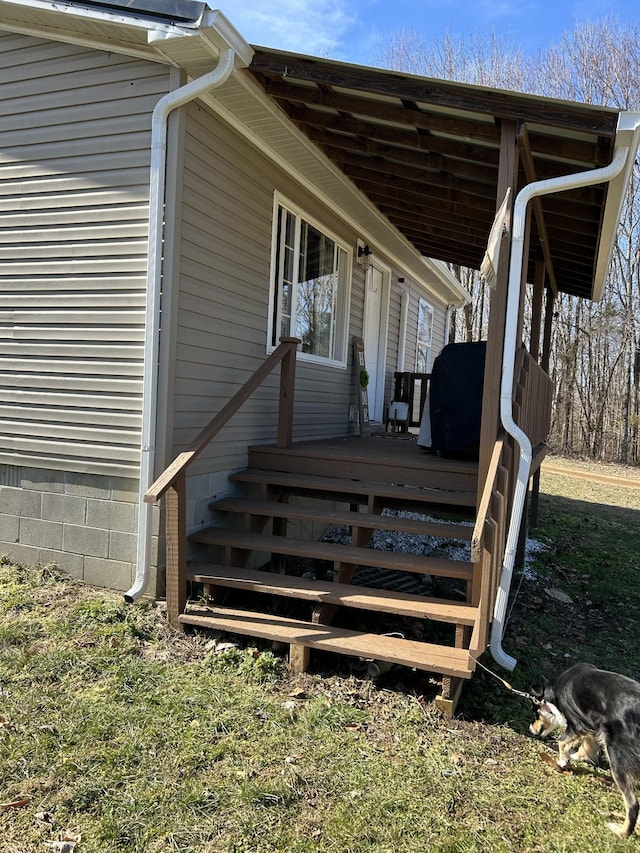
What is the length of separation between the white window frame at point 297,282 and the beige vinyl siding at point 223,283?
0.39 feet

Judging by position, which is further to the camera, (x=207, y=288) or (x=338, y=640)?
(x=207, y=288)

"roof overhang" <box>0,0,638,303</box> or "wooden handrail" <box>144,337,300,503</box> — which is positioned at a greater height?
"roof overhang" <box>0,0,638,303</box>

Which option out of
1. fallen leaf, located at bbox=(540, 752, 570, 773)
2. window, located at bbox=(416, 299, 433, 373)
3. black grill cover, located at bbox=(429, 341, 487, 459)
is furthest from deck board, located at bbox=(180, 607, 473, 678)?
window, located at bbox=(416, 299, 433, 373)

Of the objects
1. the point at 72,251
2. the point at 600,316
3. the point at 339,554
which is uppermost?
the point at 600,316

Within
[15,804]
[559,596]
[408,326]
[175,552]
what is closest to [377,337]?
[408,326]

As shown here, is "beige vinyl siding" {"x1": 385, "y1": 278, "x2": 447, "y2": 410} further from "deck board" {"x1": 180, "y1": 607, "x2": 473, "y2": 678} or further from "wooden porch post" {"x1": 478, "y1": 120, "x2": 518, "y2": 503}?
"deck board" {"x1": 180, "y1": 607, "x2": 473, "y2": 678}

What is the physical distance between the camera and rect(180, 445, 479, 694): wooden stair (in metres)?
3.53

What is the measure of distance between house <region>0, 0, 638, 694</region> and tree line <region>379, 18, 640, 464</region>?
48.1ft

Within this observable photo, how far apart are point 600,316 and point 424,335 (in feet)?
30.6

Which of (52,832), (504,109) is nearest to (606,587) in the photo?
(504,109)

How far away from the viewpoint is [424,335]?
1238cm

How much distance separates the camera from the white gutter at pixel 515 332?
364cm

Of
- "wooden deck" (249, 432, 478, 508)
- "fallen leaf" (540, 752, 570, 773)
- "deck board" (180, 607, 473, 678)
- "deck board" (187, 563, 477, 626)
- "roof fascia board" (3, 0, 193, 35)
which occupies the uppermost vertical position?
"roof fascia board" (3, 0, 193, 35)

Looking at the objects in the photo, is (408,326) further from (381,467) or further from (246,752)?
(246,752)
